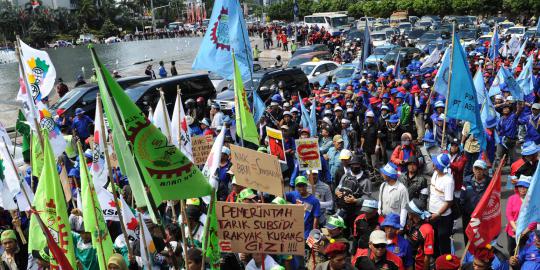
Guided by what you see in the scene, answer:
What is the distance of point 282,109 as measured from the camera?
1241 cm

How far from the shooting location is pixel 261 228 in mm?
5023

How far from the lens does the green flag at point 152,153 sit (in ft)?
14.4

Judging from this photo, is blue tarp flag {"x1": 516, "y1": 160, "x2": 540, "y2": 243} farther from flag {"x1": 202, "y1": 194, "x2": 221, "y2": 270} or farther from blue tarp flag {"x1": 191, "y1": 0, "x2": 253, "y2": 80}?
blue tarp flag {"x1": 191, "y1": 0, "x2": 253, "y2": 80}

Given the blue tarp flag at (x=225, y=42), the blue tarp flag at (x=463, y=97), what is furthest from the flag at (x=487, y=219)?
the blue tarp flag at (x=225, y=42)

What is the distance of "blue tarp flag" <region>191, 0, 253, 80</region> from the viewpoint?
871 cm

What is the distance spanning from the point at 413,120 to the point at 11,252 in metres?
8.59

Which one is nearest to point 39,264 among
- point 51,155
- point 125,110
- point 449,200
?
point 51,155

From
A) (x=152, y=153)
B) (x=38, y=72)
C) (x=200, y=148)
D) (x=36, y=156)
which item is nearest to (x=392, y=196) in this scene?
(x=152, y=153)

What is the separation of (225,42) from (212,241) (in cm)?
452

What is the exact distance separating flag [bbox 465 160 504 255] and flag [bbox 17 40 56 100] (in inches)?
266

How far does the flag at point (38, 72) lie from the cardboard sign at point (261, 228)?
524 cm

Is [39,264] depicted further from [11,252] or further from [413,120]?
[413,120]

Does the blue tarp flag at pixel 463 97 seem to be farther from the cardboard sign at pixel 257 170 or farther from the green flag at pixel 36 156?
the green flag at pixel 36 156

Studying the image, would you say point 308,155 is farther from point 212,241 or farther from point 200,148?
point 212,241
